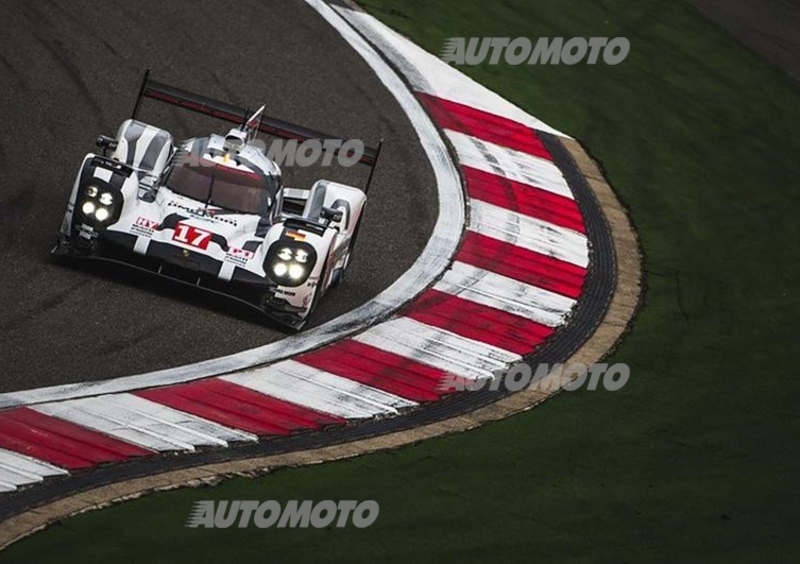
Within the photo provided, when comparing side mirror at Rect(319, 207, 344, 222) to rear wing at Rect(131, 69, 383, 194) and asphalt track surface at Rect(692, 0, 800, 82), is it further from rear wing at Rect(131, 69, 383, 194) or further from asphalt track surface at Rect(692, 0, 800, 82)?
asphalt track surface at Rect(692, 0, 800, 82)

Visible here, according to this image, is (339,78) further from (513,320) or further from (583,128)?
(513,320)

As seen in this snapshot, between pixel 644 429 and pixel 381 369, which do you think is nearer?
pixel 644 429

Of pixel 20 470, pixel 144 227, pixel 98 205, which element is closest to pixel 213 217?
pixel 144 227

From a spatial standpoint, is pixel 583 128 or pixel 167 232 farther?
pixel 583 128

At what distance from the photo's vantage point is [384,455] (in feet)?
41.9

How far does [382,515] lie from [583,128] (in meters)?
10.2

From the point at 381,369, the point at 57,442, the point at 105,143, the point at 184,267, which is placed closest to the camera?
the point at 57,442

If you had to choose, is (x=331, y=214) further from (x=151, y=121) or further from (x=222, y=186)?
(x=151, y=121)

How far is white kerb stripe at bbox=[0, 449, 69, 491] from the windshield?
3.73 metres

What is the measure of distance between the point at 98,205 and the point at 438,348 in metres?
3.10

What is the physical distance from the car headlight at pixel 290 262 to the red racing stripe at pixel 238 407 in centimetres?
113

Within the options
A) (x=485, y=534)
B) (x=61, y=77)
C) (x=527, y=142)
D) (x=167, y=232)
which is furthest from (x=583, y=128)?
(x=485, y=534)

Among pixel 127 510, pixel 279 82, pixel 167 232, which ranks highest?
pixel 279 82

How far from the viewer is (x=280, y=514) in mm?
11547
